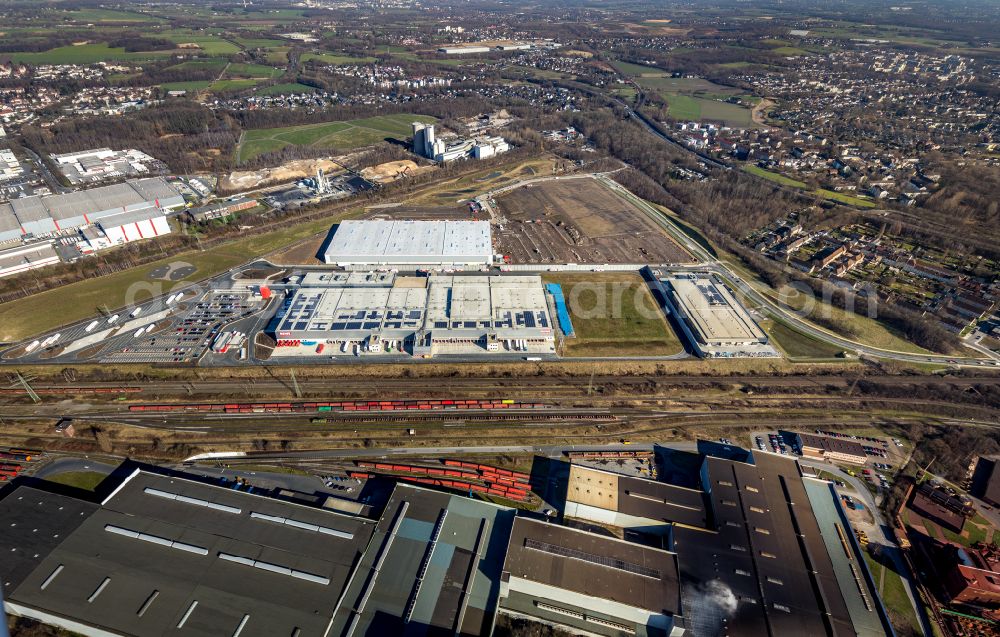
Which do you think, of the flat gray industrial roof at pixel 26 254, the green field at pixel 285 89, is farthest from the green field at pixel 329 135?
the flat gray industrial roof at pixel 26 254

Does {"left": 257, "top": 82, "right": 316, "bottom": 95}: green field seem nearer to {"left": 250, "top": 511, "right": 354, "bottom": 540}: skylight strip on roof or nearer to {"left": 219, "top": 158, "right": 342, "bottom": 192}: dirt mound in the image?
{"left": 219, "top": 158, "right": 342, "bottom": 192}: dirt mound

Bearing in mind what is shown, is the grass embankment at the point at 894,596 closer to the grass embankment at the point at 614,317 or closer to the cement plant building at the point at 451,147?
the grass embankment at the point at 614,317

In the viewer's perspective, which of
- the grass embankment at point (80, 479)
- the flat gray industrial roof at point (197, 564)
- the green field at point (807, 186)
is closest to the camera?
the flat gray industrial roof at point (197, 564)

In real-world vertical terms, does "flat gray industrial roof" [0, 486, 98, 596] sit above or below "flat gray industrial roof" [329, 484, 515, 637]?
above

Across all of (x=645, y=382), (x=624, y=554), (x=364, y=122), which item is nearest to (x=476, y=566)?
(x=624, y=554)

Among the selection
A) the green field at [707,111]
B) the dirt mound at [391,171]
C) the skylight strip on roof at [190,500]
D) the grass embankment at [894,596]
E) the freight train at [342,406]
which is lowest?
the grass embankment at [894,596]

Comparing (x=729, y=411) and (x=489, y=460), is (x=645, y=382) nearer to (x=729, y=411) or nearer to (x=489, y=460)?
(x=729, y=411)

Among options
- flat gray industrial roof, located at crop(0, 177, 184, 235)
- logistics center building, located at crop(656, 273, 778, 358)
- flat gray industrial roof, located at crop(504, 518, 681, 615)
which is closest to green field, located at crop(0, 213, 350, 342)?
flat gray industrial roof, located at crop(0, 177, 184, 235)
